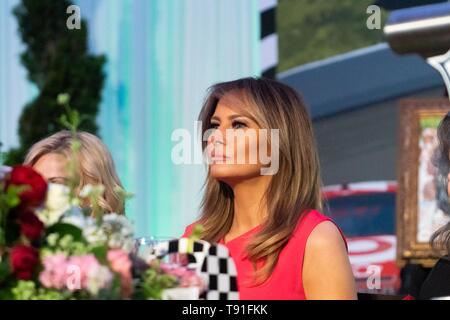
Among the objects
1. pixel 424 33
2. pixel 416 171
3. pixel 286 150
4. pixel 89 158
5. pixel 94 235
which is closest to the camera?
pixel 424 33

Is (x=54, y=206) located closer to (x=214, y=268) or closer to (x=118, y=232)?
(x=118, y=232)

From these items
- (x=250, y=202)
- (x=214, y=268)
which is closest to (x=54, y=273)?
(x=214, y=268)

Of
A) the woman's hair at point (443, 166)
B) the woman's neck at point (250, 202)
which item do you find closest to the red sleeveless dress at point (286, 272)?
the woman's neck at point (250, 202)

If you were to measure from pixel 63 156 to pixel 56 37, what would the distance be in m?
2.89

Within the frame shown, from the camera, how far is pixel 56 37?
20.5ft

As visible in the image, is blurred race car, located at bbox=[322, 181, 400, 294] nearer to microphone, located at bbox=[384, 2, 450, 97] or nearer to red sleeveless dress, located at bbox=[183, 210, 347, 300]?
red sleeveless dress, located at bbox=[183, 210, 347, 300]

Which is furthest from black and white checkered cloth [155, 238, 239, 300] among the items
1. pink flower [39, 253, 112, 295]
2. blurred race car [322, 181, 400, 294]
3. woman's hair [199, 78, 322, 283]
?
blurred race car [322, 181, 400, 294]

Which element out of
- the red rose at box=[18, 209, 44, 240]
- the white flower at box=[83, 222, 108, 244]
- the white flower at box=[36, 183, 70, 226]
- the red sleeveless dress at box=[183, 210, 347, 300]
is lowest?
the red sleeveless dress at box=[183, 210, 347, 300]

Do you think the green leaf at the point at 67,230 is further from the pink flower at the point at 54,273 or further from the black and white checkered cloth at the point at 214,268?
the black and white checkered cloth at the point at 214,268

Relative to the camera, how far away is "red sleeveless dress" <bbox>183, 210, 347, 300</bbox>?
265 cm

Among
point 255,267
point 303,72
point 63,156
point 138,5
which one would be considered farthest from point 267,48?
point 255,267

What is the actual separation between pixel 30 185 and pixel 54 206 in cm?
6

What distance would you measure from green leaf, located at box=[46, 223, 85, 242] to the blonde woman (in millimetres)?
808

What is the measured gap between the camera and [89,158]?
3.52 meters
